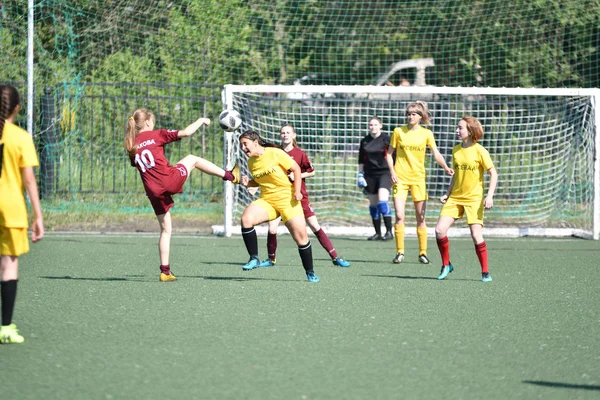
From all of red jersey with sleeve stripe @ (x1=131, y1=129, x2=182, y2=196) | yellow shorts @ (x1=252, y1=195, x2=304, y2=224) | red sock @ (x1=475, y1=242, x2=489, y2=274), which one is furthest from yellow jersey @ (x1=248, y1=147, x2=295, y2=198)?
red sock @ (x1=475, y1=242, x2=489, y2=274)

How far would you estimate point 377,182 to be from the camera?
14375 mm

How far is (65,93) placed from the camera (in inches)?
640

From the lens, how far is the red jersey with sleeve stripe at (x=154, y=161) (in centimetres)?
911

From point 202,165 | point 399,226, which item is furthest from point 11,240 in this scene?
point 399,226

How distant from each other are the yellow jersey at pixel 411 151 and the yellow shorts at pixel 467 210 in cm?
162

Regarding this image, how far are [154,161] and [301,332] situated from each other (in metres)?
3.18

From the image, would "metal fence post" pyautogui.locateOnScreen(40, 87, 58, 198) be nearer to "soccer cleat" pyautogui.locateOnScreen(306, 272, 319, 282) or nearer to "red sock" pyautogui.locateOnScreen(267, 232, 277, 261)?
"red sock" pyautogui.locateOnScreen(267, 232, 277, 261)

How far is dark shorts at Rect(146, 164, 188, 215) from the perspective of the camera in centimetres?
923

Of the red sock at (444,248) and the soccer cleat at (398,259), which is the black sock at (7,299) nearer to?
the red sock at (444,248)

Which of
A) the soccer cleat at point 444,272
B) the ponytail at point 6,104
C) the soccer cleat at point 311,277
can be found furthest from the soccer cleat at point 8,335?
the soccer cleat at point 444,272

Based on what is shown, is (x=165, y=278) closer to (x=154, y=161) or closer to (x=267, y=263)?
(x=154, y=161)

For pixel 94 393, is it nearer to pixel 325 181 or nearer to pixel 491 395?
pixel 491 395

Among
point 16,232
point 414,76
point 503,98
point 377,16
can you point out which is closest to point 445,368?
point 16,232

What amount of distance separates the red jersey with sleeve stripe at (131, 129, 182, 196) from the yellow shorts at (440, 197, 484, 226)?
2.72 m
